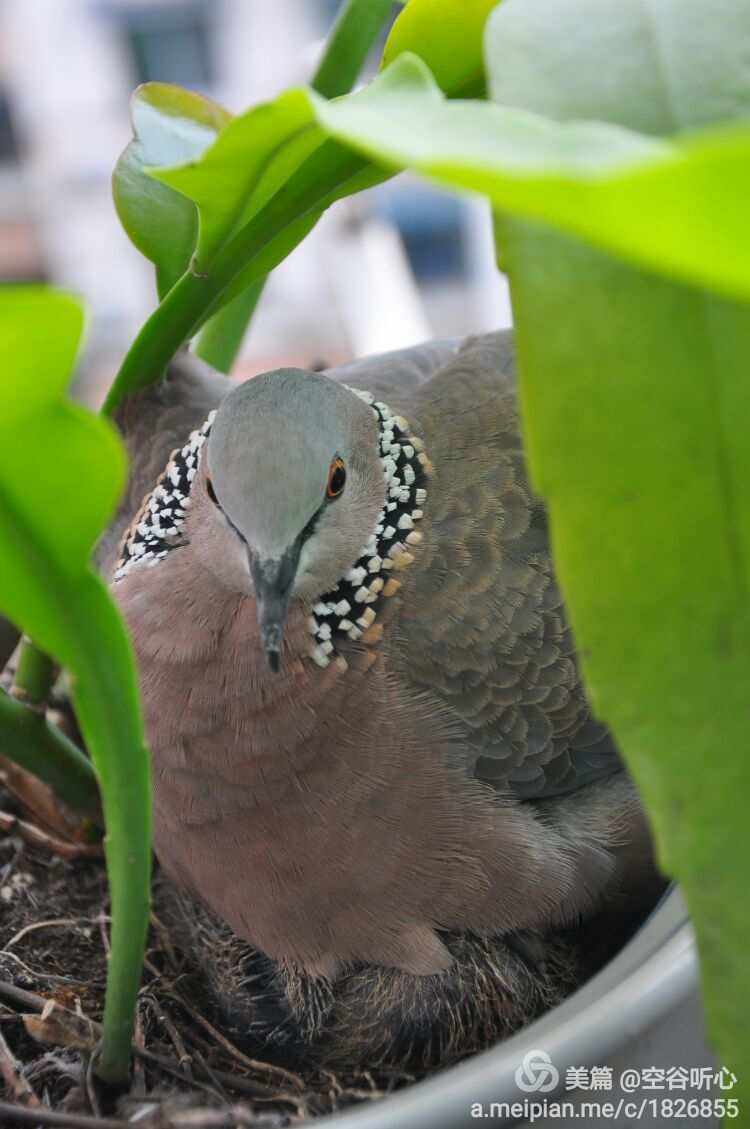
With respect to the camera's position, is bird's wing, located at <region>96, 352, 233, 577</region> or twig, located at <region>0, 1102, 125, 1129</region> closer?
twig, located at <region>0, 1102, 125, 1129</region>

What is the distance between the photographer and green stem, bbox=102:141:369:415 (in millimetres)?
602

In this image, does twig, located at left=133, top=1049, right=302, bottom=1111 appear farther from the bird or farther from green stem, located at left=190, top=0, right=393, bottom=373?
green stem, located at left=190, top=0, right=393, bottom=373

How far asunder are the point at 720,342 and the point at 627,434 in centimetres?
4

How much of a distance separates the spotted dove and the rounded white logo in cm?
23

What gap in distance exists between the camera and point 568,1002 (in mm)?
547

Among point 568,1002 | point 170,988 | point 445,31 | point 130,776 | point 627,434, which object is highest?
point 445,31

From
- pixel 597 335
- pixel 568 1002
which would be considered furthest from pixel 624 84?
pixel 568 1002

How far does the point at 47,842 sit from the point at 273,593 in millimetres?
358

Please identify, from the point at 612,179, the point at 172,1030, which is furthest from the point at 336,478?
the point at 612,179

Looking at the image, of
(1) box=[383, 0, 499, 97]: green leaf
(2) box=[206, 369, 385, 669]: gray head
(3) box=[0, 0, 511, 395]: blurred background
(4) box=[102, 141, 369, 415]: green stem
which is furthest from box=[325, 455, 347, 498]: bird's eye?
(3) box=[0, 0, 511, 395]: blurred background

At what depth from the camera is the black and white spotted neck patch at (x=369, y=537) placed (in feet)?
2.47

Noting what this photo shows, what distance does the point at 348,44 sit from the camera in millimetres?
760

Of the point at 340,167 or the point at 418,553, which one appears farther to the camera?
the point at 418,553

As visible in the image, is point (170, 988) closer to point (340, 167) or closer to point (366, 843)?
point (366, 843)
